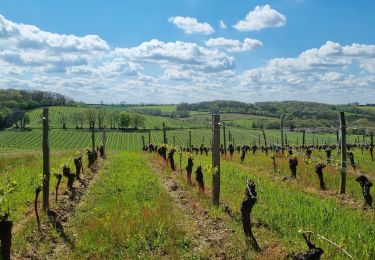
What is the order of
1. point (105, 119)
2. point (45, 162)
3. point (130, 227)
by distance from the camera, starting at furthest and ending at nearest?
point (105, 119)
point (45, 162)
point (130, 227)

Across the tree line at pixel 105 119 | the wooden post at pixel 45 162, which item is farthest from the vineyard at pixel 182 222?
the tree line at pixel 105 119

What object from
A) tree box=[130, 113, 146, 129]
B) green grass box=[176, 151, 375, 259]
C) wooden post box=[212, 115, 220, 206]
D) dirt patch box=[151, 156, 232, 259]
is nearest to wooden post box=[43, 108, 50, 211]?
dirt patch box=[151, 156, 232, 259]

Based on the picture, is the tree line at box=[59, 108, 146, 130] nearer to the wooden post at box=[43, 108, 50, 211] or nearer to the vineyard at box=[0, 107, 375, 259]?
the vineyard at box=[0, 107, 375, 259]

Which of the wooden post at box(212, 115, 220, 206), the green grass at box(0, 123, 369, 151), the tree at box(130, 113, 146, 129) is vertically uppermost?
the wooden post at box(212, 115, 220, 206)

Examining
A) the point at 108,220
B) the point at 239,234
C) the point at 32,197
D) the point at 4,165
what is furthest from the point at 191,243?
the point at 4,165

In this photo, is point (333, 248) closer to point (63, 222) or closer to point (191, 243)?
point (191, 243)

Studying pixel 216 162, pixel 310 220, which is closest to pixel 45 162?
pixel 216 162

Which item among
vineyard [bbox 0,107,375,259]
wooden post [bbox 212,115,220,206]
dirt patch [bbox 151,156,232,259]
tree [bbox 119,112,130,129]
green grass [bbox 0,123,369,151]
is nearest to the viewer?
vineyard [bbox 0,107,375,259]

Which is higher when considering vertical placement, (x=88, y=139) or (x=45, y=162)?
(x=45, y=162)

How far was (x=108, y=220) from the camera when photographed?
39.1 ft

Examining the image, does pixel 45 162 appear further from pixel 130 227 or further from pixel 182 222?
pixel 182 222

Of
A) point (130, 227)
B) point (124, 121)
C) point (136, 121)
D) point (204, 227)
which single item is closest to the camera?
point (130, 227)

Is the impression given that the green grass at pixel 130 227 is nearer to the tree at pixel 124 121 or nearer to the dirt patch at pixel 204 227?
the dirt patch at pixel 204 227

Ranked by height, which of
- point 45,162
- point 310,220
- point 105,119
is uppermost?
point 45,162
